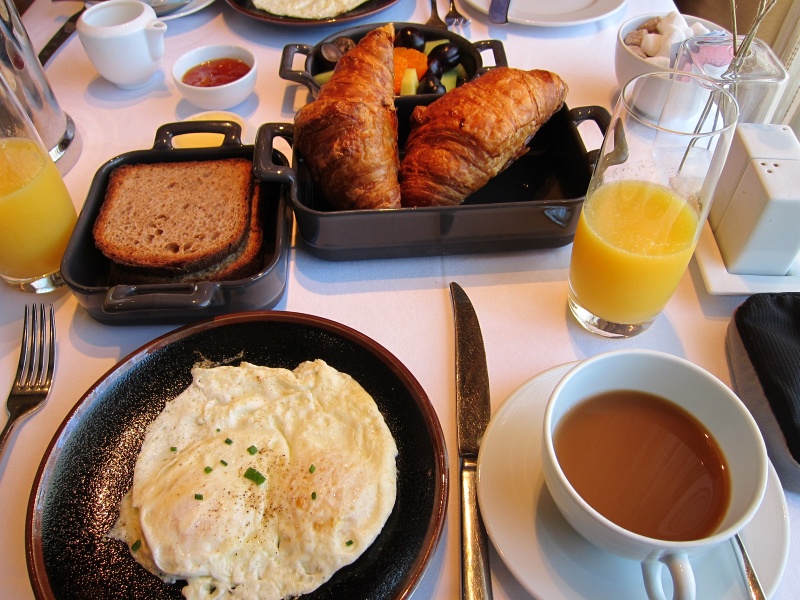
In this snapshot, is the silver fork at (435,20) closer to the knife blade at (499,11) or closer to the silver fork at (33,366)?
the knife blade at (499,11)

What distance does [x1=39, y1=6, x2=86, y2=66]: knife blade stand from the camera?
184 centimetres

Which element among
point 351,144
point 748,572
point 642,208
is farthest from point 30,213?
point 748,572

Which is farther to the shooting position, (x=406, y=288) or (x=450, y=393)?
(x=406, y=288)

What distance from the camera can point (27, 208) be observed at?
3.57 feet

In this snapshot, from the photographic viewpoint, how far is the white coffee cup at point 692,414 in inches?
24.9

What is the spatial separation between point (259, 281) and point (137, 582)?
0.50 m

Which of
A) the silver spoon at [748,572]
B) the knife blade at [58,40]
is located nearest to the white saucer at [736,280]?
the silver spoon at [748,572]

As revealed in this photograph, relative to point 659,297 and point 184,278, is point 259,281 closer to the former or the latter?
point 184,278

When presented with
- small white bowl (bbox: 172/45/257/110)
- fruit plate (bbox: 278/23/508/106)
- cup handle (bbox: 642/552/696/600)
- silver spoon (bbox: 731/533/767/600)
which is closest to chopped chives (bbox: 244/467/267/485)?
cup handle (bbox: 642/552/696/600)

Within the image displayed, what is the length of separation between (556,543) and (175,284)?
0.74 metres

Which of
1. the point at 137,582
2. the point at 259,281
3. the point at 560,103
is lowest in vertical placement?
the point at 137,582

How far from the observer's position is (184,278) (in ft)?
3.67

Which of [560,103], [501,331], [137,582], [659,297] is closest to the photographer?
[137,582]

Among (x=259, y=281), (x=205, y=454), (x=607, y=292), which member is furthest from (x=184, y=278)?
(x=607, y=292)
